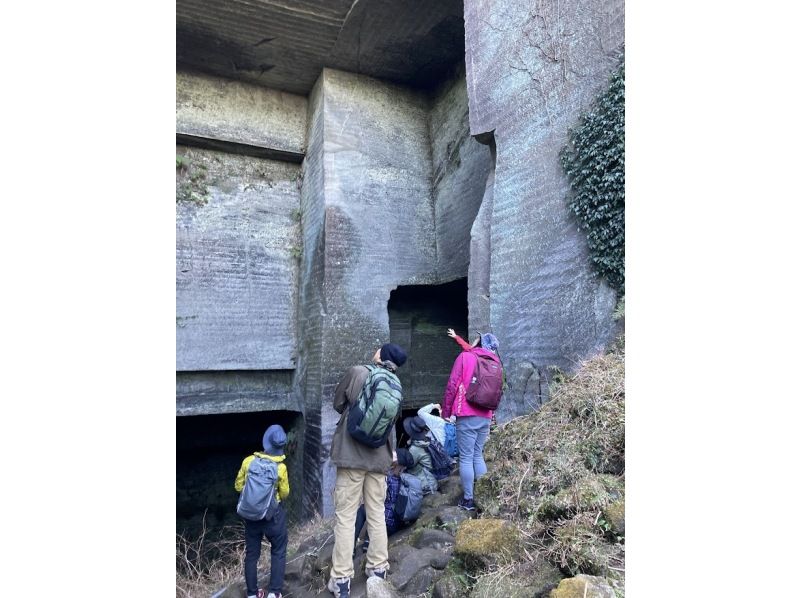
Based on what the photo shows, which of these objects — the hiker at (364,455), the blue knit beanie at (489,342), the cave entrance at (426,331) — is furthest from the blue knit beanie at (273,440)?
the cave entrance at (426,331)

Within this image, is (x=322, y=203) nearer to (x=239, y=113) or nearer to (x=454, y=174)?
(x=454, y=174)

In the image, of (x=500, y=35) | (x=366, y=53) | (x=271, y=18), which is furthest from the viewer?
(x=366, y=53)

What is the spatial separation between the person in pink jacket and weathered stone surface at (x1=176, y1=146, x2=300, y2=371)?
6.26 meters

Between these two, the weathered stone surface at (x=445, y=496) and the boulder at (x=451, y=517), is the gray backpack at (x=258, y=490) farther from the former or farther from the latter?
the weathered stone surface at (x=445, y=496)

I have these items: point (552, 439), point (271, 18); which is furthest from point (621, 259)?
point (271, 18)

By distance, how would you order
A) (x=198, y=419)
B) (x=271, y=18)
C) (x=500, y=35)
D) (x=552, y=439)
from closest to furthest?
(x=552, y=439), (x=500, y=35), (x=271, y=18), (x=198, y=419)

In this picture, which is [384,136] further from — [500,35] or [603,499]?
[603,499]

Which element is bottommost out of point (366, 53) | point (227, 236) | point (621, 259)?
point (621, 259)

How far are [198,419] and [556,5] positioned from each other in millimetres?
9408

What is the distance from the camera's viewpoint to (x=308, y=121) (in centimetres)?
1052

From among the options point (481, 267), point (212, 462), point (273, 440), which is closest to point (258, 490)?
point (273, 440)

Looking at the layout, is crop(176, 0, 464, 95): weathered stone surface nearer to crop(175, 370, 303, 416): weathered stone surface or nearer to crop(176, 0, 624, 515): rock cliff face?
crop(176, 0, 624, 515): rock cliff face

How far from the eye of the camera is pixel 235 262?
9969 mm

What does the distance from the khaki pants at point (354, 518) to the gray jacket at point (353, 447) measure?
0.31 feet
